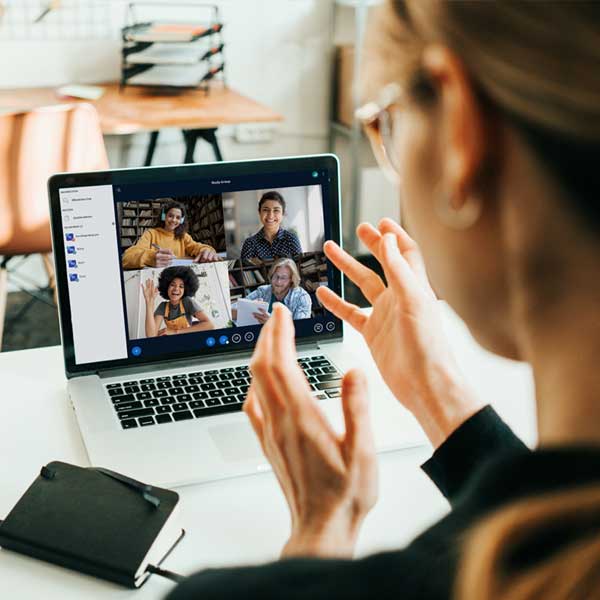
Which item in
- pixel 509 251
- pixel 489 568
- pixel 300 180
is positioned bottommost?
pixel 300 180

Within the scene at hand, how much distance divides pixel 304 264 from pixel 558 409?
78 cm

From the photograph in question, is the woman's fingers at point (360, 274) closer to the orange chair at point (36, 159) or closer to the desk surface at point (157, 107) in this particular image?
the orange chair at point (36, 159)

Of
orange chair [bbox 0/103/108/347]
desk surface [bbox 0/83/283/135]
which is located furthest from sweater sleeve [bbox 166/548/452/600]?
desk surface [bbox 0/83/283/135]

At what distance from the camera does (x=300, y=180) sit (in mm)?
1199

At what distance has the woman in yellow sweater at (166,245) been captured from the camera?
3.68 ft

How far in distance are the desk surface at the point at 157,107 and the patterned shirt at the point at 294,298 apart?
1.42 m

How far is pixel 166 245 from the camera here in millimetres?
1129

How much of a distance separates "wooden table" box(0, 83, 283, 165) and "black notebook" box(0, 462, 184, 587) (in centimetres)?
173

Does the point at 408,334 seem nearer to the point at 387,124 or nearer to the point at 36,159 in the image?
the point at 387,124

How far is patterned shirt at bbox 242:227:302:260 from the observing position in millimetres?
1161

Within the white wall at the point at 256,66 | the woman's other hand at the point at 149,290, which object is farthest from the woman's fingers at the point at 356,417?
the white wall at the point at 256,66

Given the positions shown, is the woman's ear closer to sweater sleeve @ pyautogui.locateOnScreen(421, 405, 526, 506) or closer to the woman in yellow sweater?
Result: sweater sleeve @ pyautogui.locateOnScreen(421, 405, 526, 506)

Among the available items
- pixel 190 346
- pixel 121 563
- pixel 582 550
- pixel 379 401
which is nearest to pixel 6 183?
pixel 190 346

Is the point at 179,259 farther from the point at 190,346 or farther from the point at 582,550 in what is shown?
the point at 582,550
